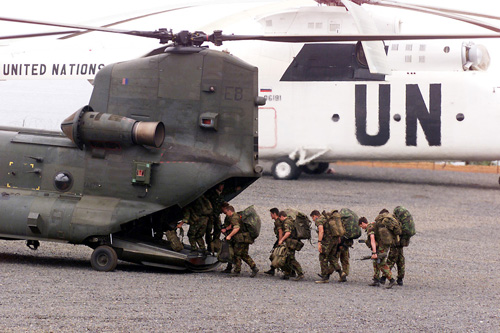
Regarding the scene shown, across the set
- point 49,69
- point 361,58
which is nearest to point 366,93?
point 361,58

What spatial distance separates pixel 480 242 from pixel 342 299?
6892 mm

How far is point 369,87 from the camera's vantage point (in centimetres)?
2111

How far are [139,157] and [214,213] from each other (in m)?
1.51

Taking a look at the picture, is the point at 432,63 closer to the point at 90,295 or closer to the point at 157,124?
the point at 157,124

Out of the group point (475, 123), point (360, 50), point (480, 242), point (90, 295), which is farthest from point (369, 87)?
point (90, 295)

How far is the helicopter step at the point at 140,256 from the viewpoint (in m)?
11.4

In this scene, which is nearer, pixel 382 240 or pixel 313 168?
pixel 382 240

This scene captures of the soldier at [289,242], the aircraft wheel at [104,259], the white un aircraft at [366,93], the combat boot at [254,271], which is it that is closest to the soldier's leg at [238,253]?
the combat boot at [254,271]

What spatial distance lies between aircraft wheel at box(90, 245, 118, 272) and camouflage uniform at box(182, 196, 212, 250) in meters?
1.20

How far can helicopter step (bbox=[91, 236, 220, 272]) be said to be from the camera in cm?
1140

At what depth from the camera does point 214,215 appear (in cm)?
1202

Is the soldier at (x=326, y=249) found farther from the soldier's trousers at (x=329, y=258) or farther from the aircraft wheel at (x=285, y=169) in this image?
the aircraft wheel at (x=285, y=169)

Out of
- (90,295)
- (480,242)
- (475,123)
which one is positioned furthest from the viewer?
(475,123)

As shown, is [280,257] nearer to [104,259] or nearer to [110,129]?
[104,259]
